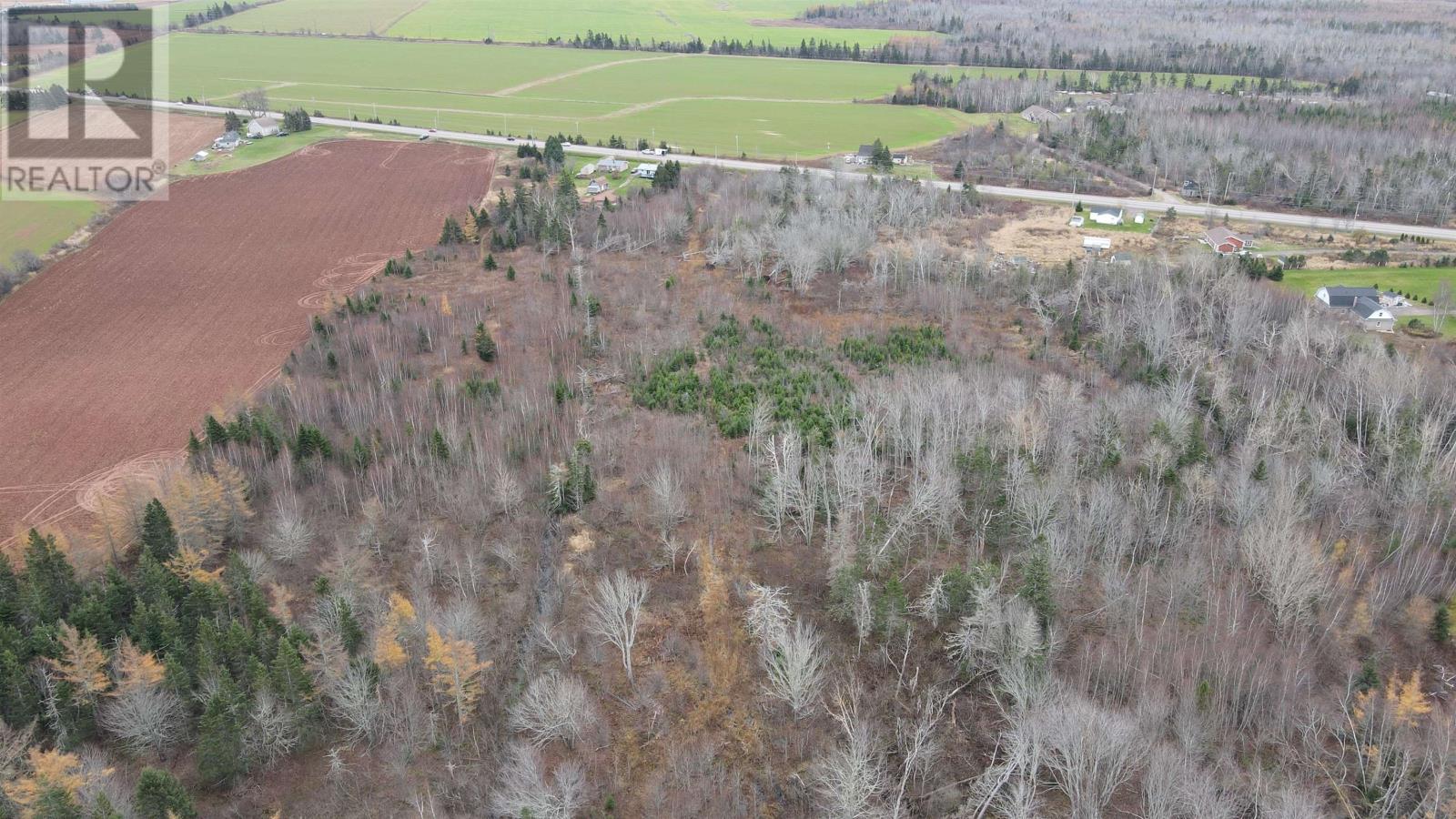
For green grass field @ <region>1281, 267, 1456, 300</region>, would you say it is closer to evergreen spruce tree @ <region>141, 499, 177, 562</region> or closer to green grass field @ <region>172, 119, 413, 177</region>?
evergreen spruce tree @ <region>141, 499, 177, 562</region>

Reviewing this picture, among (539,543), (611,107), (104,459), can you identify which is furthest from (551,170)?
(539,543)

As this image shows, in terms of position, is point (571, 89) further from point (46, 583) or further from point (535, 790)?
point (535, 790)

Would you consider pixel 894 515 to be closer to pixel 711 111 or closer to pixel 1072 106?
pixel 711 111

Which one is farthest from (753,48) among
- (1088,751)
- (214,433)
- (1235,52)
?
(1088,751)

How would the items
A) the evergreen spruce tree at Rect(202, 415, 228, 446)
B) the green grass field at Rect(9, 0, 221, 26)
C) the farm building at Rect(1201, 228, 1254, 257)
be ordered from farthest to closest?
the green grass field at Rect(9, 0, 221, 26) → the farm building at Rect(1201, 228, 1254, 257) → the evergreen spruce tree at Rect(202, 415, 228, 446)

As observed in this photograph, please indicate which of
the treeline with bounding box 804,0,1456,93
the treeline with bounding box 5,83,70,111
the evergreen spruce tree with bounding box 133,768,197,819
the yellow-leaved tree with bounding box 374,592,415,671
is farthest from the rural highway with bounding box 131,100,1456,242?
the evergreen spruce tree with bounding box 133,768,197,819

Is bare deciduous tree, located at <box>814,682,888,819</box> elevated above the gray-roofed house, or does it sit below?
A: below
